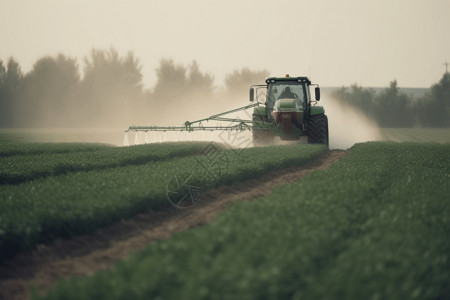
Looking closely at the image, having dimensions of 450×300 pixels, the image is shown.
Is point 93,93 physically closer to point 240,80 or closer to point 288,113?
point 240,80

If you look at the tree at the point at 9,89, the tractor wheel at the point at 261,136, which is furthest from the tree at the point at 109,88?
the tractor wheel at the point at 261,136

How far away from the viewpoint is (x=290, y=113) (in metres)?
23.2

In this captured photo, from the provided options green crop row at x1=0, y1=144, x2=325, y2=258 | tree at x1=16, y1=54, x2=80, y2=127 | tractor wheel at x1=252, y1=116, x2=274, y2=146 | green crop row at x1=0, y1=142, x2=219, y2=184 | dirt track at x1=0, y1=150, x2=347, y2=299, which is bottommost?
dirt track at x1=0, y1=150, x2=347, y2=299

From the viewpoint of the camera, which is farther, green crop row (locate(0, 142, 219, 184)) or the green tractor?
the green tractor

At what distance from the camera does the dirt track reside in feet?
22.9

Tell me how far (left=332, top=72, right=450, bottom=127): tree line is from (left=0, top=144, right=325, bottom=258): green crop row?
9382 centimetres

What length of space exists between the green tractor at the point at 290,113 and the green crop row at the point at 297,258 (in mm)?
14706

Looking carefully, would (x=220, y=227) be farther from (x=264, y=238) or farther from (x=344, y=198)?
(x=344, y=198)

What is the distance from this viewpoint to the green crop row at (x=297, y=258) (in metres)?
4.81

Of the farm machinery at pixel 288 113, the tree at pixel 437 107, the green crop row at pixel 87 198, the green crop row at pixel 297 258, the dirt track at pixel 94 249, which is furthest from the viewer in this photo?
the tree at pixel 437 107

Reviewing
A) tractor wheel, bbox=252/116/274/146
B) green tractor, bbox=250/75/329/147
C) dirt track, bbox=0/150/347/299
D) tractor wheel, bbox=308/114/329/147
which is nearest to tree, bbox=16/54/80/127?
tractor wheel, bbox=252/116/274/146

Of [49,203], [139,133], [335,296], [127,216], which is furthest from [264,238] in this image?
[139,133]

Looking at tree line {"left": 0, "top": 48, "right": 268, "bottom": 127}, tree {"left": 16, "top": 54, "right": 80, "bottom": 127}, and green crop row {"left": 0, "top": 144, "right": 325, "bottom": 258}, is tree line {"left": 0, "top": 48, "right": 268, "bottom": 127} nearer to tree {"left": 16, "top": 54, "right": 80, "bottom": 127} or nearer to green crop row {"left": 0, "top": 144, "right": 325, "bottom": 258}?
tree {"left": 16, "top": 54, "right": 80, "bottom": 127}

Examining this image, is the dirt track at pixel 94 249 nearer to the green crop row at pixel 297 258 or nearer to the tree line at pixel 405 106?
the green crop row at pixel 297 258
